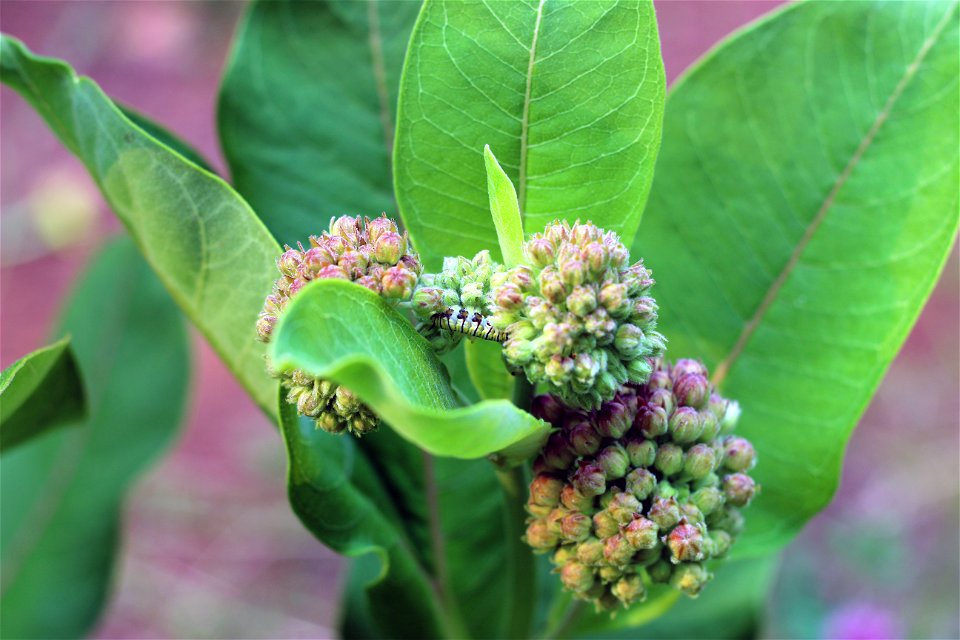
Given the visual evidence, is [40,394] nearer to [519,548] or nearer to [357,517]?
[357,517]

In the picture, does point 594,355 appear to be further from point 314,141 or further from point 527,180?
point 314,141

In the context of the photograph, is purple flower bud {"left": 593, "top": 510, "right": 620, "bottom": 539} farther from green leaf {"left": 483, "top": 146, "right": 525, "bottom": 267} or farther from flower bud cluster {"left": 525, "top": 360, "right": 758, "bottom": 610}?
green leaf {"left": 483, "top": 146, "right": 525, "bottom": 267}

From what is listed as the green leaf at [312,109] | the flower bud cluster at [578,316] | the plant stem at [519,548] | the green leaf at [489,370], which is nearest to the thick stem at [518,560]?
the plant stem at [519,548]

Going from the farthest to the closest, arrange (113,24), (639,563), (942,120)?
(113,24), (942,120), (639,563)

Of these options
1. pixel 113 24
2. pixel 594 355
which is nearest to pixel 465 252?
pixel 594 355

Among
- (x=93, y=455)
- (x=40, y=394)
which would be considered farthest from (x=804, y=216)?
(x=93, y=455)

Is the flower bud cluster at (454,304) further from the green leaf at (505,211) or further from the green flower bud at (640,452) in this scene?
the green flower bud at (640,452)
